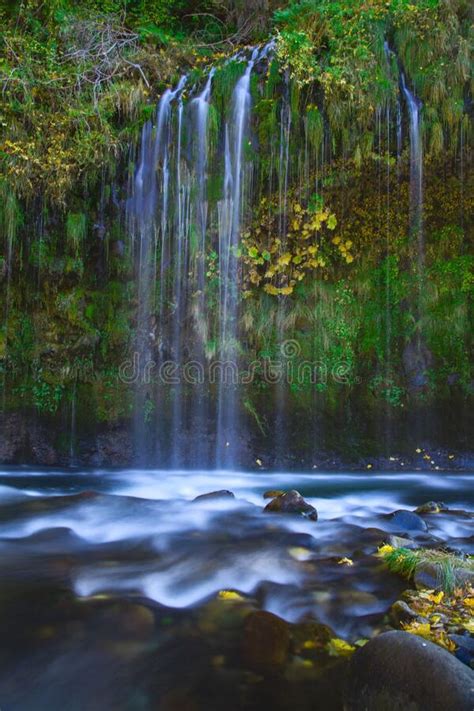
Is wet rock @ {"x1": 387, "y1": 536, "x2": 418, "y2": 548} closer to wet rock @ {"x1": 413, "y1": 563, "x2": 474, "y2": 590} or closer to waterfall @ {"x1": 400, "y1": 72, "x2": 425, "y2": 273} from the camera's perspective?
wet rock @ {"x1": 413, "y1": 563, "x2": 474, "y2": 590}

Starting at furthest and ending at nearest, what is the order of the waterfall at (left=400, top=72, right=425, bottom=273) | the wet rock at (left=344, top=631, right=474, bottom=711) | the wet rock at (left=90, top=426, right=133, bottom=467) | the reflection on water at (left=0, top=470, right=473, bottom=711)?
the wet rock at (left=90, top=426, right=133, bottom=467)
the waterfall at (left=400, top=72, right=425, bottom=273)
the reflection on water at (left=0, top=470, right=473, bottom=711)
the wet rock at (left=344, top=631, right=474, bottom=711)

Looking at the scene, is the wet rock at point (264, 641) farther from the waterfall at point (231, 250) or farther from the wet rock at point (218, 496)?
the waterfall at point (231, 250)

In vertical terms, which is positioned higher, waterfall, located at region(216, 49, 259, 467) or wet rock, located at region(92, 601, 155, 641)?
waterfall, located at region(216, 49, 259, 467)

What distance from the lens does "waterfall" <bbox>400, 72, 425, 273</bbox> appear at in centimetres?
772

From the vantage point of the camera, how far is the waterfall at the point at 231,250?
8.02 meters

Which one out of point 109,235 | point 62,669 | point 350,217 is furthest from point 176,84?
point 62,669

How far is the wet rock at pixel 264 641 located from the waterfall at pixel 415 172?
632 cm

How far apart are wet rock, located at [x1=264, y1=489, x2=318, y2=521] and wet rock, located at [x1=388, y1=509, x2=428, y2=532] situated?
71 centimetres

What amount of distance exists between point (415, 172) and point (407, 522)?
527 cm

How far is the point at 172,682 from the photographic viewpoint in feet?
7.75

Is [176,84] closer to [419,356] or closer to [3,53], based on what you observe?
[3,53]

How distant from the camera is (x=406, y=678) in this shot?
1968 mm

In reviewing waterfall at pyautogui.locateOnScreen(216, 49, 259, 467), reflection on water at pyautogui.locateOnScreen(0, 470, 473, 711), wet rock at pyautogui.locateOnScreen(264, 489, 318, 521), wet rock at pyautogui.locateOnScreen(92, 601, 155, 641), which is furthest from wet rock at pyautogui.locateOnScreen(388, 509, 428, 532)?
waterfall at pyautogui.locateOnScreen(216, 49, 259, 467)

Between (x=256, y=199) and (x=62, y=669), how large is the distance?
6.91 metres
